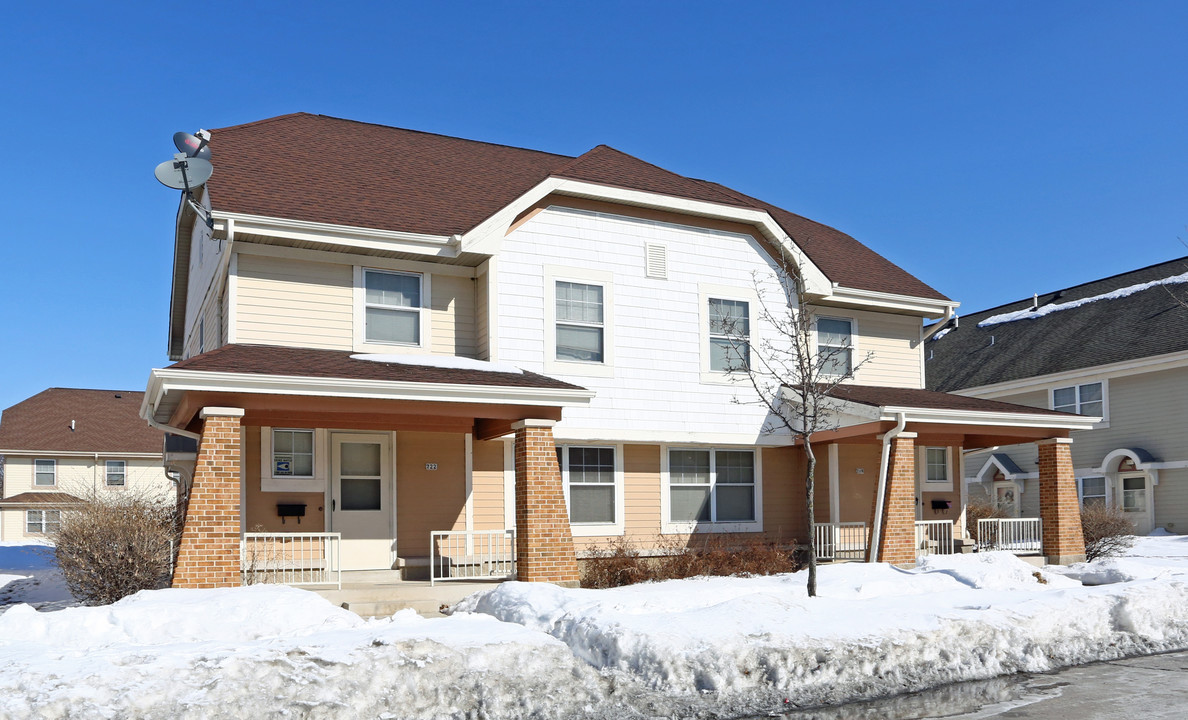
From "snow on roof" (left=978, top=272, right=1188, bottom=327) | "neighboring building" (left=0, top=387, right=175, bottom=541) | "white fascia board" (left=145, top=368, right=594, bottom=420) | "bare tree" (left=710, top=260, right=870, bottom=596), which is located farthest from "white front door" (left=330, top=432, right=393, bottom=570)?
"snow on roof" (left=978, top=272, right=1188, bottom=327)

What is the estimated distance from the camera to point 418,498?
1600 cm

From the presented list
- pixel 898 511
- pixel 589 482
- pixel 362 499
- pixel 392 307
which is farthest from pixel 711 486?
pixel 392 307

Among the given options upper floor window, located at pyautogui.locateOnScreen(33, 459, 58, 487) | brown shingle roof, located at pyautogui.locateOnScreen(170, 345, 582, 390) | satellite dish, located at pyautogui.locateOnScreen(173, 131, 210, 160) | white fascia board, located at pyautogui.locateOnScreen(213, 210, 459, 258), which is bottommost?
upper floor window, located at pyautogui.locateOnScreen(33, 459, 58, 487)

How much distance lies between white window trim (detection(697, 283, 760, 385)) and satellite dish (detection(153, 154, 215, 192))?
8.59 m

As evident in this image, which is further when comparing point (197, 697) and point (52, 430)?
point (52, 430)

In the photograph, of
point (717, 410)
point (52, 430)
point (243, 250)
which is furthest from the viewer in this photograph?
point (52, 430)

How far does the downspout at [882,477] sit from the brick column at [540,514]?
5787 mm

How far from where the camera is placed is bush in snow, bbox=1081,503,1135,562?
2062 centimetres

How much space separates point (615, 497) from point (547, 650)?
26.2 ft

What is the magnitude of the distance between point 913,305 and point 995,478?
47.0ft

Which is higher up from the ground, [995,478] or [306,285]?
[306,285]

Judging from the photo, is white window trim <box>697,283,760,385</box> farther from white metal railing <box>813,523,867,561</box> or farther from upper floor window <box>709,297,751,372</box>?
white metal railing <box>813,523,867,561</box>

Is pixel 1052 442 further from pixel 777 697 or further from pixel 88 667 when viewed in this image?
pixel 88 667

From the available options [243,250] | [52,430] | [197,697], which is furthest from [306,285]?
[52,430]
